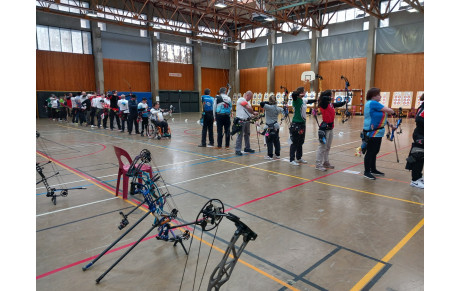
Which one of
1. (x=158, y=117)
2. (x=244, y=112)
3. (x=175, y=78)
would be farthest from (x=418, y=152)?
(x=175, y=78)

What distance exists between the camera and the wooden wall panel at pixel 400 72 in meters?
18.0

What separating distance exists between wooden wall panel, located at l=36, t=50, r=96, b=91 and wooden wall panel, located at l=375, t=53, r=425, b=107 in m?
20.0

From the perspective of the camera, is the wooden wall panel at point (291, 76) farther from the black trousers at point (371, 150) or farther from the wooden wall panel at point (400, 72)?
the black trousers at point (371, 150)

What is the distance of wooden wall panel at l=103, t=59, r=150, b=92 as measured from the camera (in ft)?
71.1

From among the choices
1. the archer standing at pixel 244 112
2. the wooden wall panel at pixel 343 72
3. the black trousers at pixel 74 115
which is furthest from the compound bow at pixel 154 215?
the wooden wall panel at pixel 343 72

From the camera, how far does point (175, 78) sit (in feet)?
82.9

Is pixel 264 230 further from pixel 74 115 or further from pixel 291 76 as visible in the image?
pixel 291 76

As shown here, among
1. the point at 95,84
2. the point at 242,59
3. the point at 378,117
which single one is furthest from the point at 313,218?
the point at 242,59

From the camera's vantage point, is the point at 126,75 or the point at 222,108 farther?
the point at 126,75

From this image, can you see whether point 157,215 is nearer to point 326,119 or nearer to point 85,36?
point 326,119

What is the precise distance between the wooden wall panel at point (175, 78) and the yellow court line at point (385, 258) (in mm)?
23360

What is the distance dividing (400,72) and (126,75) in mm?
19328

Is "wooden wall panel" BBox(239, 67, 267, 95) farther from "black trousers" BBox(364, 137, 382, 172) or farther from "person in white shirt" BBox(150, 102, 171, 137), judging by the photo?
"black trousers" BBox(364, 137, 382, 172)

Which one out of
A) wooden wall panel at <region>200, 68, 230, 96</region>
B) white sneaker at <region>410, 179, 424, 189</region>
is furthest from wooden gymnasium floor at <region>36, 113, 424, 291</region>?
wooden wall panel at <region>200, 68, 230, 96</region>
